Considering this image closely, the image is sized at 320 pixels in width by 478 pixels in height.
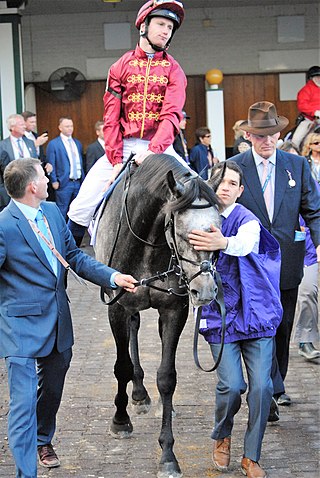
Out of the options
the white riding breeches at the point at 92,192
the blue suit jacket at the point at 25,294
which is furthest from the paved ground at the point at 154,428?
the white riding breeches at the point at 92,192

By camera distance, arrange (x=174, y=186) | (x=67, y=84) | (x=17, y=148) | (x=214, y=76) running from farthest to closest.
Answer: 1. (x=67, y=84)
2. (x=214, y=76)
3. (x=17, y=148)
4. (x=174, y=186)

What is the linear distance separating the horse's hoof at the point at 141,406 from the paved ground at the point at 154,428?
0.19 ft

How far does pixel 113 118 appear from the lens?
674cm

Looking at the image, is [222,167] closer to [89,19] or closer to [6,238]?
[6,238]

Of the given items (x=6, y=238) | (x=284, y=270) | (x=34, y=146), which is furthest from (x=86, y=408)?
(x=34, y=146)

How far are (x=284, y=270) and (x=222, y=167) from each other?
1.39 meters

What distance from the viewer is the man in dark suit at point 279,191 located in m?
6.25

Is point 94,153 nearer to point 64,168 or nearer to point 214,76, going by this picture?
point 64,168

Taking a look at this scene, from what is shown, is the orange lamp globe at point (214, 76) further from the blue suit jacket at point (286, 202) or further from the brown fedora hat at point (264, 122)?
the blue suit jacket at point (286, 202)

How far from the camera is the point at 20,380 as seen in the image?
4.97m

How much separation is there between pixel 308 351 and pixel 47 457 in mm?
3439

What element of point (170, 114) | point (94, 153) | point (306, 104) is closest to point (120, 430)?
→ point (170, 114)

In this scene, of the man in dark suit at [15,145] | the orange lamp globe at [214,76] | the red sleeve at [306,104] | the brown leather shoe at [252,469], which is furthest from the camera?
the orange lamp globe at [214,76]

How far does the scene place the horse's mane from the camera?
492cm
